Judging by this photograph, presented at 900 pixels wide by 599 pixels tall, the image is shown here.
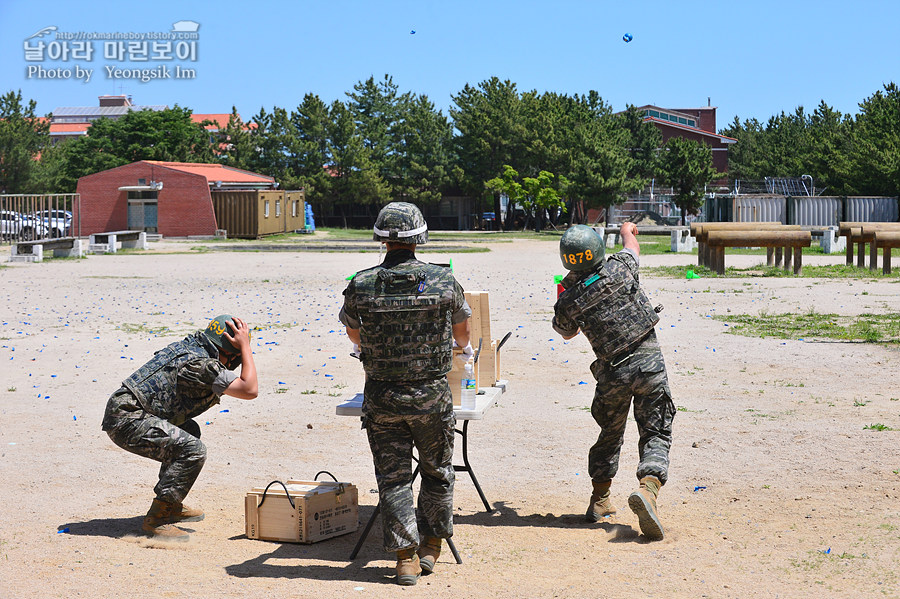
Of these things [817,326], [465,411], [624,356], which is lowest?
[817,326]

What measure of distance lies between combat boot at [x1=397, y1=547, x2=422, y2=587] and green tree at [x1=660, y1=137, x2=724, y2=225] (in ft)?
204

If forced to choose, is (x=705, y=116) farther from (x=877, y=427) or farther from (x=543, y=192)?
(x=877, y=427)

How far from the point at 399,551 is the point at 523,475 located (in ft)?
8.46

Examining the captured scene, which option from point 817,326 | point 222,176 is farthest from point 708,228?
point 222,176

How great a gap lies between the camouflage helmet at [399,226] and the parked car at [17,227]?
36938 mm

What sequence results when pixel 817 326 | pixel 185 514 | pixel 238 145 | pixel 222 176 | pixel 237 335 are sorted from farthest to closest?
1. pixel 238 145
2. pixel 222 176
3. pixel 817 326
4. pixel 185 514
5. pixel 237 335

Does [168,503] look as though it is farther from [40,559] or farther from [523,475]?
[523,475]

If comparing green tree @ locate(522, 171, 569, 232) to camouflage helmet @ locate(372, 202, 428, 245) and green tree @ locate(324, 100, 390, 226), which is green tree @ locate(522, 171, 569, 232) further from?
camouflage helmet @ locate(372, 202, 428, 245)

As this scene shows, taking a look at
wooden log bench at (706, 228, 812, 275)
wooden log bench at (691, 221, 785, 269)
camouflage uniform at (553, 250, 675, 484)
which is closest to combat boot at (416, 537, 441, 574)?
camouflage uniform at (553, 250, 675, 484)

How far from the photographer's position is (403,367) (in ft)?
17.9

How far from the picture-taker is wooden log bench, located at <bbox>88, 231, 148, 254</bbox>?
1700 inches

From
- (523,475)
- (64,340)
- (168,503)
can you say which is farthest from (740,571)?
(64,340)

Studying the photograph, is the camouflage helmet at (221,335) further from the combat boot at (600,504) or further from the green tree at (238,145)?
the green tree at (238,145)

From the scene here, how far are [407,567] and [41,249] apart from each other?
3343 centimetres
